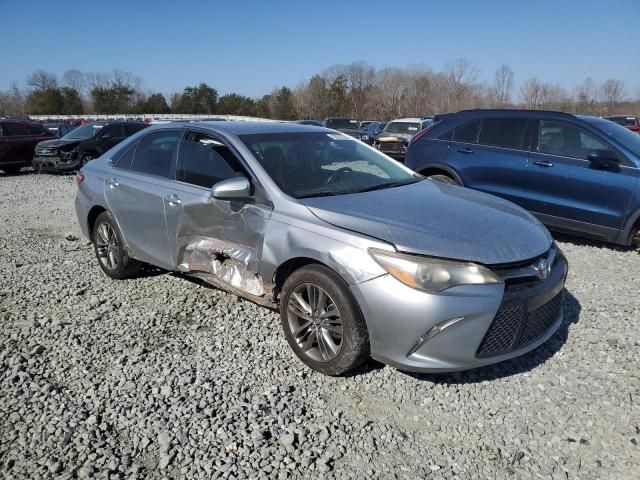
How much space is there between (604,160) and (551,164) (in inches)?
23.9

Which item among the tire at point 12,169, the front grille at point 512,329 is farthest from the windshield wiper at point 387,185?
the tire at point 12,169

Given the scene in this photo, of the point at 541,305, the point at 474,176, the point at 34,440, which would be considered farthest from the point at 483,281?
the point at 474,176

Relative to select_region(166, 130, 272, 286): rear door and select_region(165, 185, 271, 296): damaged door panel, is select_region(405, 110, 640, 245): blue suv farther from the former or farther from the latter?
select_region(165, 185, 271, 296): damaged door panel

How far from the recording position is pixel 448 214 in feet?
11.0

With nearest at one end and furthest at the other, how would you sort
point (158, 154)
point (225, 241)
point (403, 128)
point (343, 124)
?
1. point (225, 241)
2. point (158, 154)
3. point (403, 128)
4. point (343, 124)

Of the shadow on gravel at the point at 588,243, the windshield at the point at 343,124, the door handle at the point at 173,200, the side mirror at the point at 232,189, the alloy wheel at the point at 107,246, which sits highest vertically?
the side mirror at the point at 232,189

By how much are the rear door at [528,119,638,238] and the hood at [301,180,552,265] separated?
274 cm

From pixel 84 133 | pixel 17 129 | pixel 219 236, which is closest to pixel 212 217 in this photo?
pixel 219 236

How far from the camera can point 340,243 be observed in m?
3.01

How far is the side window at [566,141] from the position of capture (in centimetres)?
616

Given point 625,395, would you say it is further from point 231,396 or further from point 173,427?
point 173,427

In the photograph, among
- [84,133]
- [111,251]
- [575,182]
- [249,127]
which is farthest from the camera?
[84,133]

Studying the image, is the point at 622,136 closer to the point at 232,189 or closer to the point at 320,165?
the point at 320,165

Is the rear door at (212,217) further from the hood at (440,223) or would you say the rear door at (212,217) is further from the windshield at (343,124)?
the windshield at (343,124)
